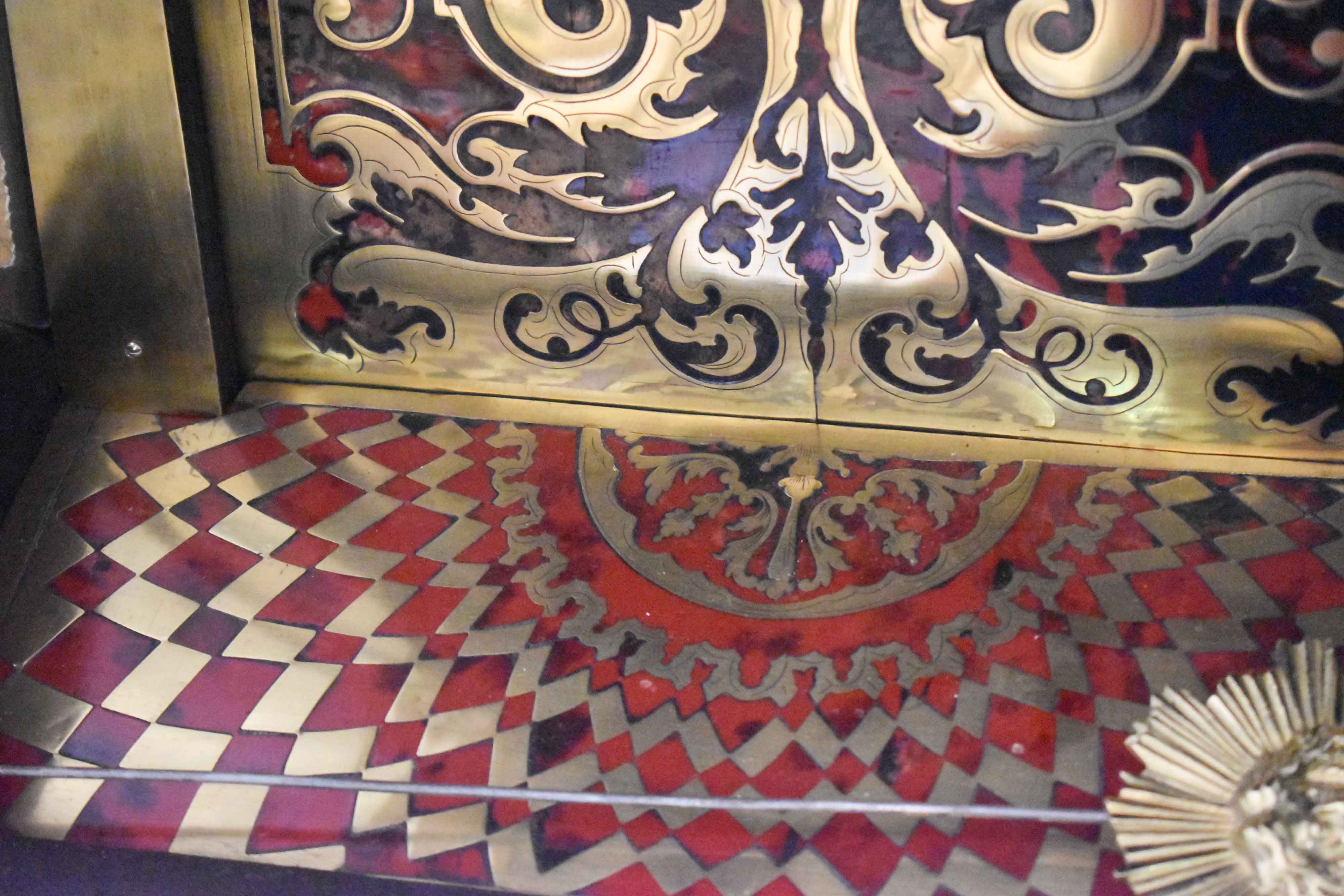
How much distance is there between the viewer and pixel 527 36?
1256mm

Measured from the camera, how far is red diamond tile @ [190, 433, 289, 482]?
4.24 feet

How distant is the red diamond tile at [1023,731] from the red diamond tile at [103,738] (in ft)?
2.37

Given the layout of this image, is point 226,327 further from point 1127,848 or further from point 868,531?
point 1127,848

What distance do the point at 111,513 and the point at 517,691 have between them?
494 millimetres

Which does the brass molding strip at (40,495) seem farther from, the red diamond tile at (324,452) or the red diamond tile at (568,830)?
the red diamond tile at (568,830)

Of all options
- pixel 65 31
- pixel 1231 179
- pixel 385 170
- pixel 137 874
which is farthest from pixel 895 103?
pixel 137 874

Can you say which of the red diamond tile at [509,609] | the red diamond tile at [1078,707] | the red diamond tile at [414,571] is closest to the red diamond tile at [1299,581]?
the red diamond tile at [1078,707]

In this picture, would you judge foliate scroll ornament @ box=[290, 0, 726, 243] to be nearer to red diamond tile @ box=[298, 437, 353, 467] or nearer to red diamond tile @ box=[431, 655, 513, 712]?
red diamond tile @ box=[298, 437, 353, 467]

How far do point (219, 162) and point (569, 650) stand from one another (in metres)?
0.69

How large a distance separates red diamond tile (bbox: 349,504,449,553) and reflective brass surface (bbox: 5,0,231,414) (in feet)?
0.94

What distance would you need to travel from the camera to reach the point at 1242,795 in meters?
0.81

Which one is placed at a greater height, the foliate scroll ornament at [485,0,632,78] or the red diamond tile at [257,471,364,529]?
the foliate scroll ornament at [485,0,632,78]

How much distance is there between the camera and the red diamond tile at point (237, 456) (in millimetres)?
1292

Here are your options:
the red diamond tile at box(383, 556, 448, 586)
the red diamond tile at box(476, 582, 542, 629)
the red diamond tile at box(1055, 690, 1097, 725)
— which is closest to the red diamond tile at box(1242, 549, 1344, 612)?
the red diamond tile at box(1055, 690, 1097, 725)
